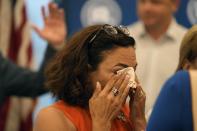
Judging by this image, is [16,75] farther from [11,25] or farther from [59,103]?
[59,103]

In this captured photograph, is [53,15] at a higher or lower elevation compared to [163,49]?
higher

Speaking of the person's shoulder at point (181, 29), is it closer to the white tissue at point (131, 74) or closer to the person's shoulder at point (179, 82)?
the white tissue at point (131, 74)

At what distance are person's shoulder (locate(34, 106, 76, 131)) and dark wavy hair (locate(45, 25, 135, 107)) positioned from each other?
90 millimetres

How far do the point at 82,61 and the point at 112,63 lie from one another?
103 millimetres

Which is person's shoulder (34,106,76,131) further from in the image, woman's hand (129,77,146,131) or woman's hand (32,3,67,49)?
woman's hand (32,3,67,49)

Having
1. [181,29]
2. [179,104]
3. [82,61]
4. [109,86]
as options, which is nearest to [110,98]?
[109,86]

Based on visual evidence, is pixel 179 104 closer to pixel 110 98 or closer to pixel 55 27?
pixel 110 98

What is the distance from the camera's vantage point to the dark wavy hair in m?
2.04

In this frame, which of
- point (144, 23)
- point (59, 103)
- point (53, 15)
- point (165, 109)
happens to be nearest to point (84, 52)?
point (59, 103)

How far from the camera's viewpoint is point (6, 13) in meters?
3.77

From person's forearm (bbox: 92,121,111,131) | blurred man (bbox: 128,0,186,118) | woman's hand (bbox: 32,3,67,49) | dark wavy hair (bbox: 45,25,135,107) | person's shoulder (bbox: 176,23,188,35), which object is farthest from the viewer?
person's shoulder (bbox: 176,23,188,35)

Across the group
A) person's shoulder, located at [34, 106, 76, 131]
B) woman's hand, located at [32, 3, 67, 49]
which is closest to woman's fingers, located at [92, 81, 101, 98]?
person's shoulder, located at [34, 106, 76, 131]

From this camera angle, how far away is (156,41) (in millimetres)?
3709

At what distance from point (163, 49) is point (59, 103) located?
174cm
